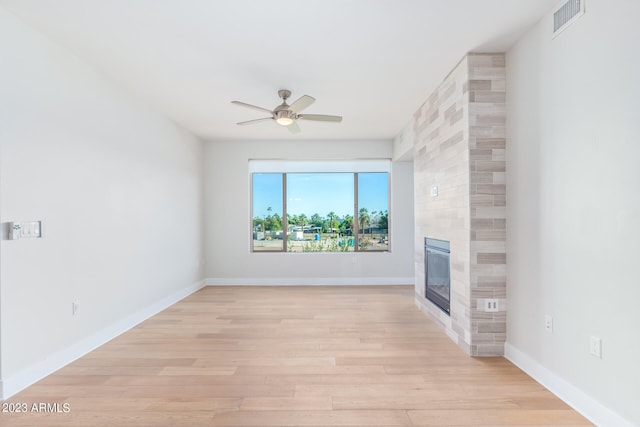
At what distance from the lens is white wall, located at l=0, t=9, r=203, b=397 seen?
2262 mm

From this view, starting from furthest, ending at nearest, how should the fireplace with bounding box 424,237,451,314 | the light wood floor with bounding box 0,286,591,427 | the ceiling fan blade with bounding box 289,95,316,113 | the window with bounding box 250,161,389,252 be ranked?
the window with bounding box 250,161,389,252, the fireplace with bounding box 424,237,451,314, the ceiling fan blade with bounding box 289,95,316,113, the light wood floor with bounding box 0,286,591,427

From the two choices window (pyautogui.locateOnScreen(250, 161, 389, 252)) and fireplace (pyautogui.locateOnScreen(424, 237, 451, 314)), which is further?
window (pyautogui.locateOnScreen(250, 161, 389, 252))

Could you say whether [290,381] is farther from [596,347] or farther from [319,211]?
[319,211]

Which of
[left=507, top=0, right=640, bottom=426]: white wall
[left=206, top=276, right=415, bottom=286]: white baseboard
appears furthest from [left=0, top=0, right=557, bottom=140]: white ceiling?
[left=206, top=276, right=415, bottom=286]: white baseboard

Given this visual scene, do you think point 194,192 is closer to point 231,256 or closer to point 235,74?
point 231,256

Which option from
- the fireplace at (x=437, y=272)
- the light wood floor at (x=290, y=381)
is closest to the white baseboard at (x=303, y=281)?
the fireplace at (x=437, y=272)

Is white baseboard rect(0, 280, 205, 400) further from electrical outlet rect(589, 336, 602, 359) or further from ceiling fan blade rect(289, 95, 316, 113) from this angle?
electrical outlet rect(589, 336, 602, 359)

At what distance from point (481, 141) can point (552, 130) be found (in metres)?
0.59

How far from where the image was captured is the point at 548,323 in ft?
7.41

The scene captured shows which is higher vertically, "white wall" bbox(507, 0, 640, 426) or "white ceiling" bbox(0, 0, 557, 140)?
"white ceiling" bbox(0, 0, 557, 140)

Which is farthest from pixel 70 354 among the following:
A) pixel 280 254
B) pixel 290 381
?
pixel 280 254

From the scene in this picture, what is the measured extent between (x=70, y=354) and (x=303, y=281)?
140 inches

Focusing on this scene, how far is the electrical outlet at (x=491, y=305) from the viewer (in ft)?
9.04

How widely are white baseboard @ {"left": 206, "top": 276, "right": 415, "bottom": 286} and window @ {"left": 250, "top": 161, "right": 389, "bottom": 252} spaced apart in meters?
0.53
